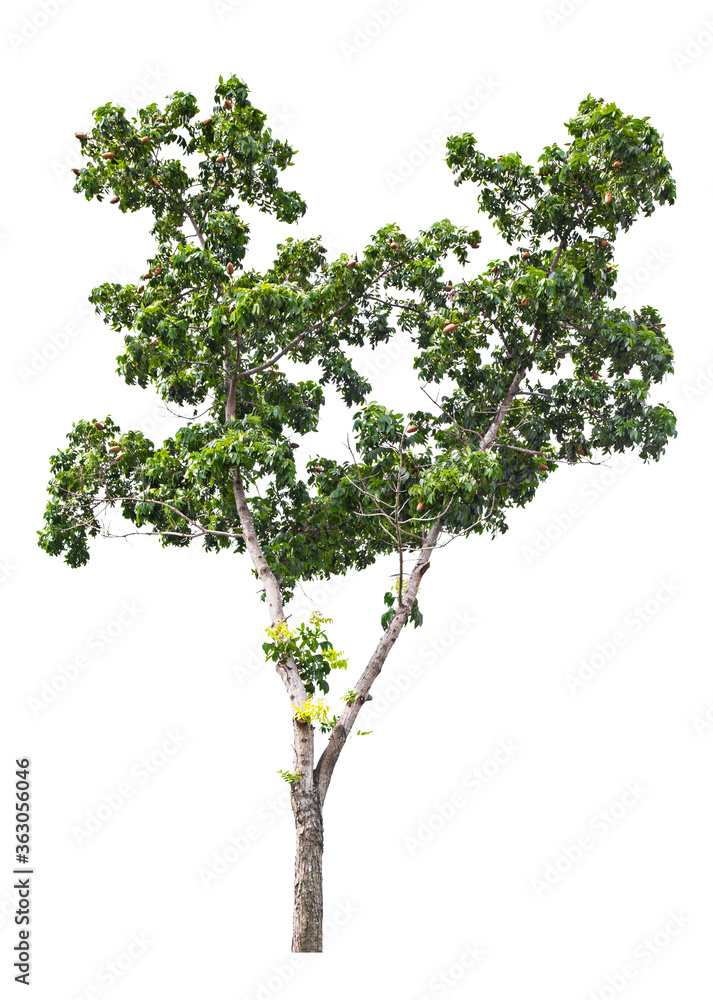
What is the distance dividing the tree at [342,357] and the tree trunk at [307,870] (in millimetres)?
689

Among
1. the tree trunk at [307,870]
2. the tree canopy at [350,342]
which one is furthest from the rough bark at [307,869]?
the tree canopy at [350,342]

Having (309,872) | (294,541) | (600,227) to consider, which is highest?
(600,227)

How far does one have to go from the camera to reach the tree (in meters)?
9.32

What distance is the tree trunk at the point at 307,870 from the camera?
27.2 feet

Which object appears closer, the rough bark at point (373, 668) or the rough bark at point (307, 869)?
the rough bark at point (307, 869)

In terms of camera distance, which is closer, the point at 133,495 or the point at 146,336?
the point at 146,336

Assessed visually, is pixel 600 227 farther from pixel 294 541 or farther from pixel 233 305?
pixel 294 541

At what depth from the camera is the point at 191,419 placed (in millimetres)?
9969

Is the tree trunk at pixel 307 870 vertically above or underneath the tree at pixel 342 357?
underneath

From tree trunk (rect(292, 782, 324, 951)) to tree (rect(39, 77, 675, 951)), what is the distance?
0.69m

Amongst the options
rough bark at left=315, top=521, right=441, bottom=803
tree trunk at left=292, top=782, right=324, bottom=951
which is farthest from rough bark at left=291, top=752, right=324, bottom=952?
rough bark at left=315, top=521, right=441, bottom=803

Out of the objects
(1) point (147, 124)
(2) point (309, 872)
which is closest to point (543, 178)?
(1) point (147, 124)

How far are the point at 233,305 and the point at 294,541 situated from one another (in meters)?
2.72

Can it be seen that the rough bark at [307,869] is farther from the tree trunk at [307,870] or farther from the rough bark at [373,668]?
the rough bark at [373,668]
